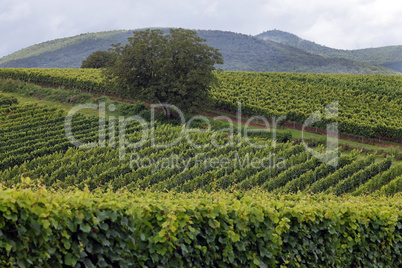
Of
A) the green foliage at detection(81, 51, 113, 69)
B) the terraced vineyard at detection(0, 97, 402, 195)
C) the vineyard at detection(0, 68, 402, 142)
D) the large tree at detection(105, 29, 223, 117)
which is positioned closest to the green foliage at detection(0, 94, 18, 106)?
the terraced vineyard at detection(0, 97, 402, 195)

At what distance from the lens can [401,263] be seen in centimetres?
990

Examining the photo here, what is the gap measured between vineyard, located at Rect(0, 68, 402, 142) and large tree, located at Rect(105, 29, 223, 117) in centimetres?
615

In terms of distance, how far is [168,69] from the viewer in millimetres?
38219

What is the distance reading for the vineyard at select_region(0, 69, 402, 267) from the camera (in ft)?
19.4

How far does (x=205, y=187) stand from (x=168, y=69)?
736 inches

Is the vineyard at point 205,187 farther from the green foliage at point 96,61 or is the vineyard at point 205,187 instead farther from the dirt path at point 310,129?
the green foliage at point 96,61

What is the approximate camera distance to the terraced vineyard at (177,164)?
2258 centimetres

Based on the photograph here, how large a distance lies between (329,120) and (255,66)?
150 meters

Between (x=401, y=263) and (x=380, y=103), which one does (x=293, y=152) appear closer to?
(x=401, y=263)

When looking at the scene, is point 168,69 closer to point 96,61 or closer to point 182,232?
point 182,232

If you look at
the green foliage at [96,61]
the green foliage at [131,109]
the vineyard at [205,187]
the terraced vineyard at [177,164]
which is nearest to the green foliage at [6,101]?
the vineyard at [205,187]

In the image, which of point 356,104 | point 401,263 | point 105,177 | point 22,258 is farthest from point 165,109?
point 22,258

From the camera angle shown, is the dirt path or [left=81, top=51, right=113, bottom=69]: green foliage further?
[left=81, top=51, right=113, bottom=69]: green foliage

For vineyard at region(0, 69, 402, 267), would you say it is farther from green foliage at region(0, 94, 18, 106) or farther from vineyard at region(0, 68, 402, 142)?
green foliage at region(0, 94, 18, 106)
